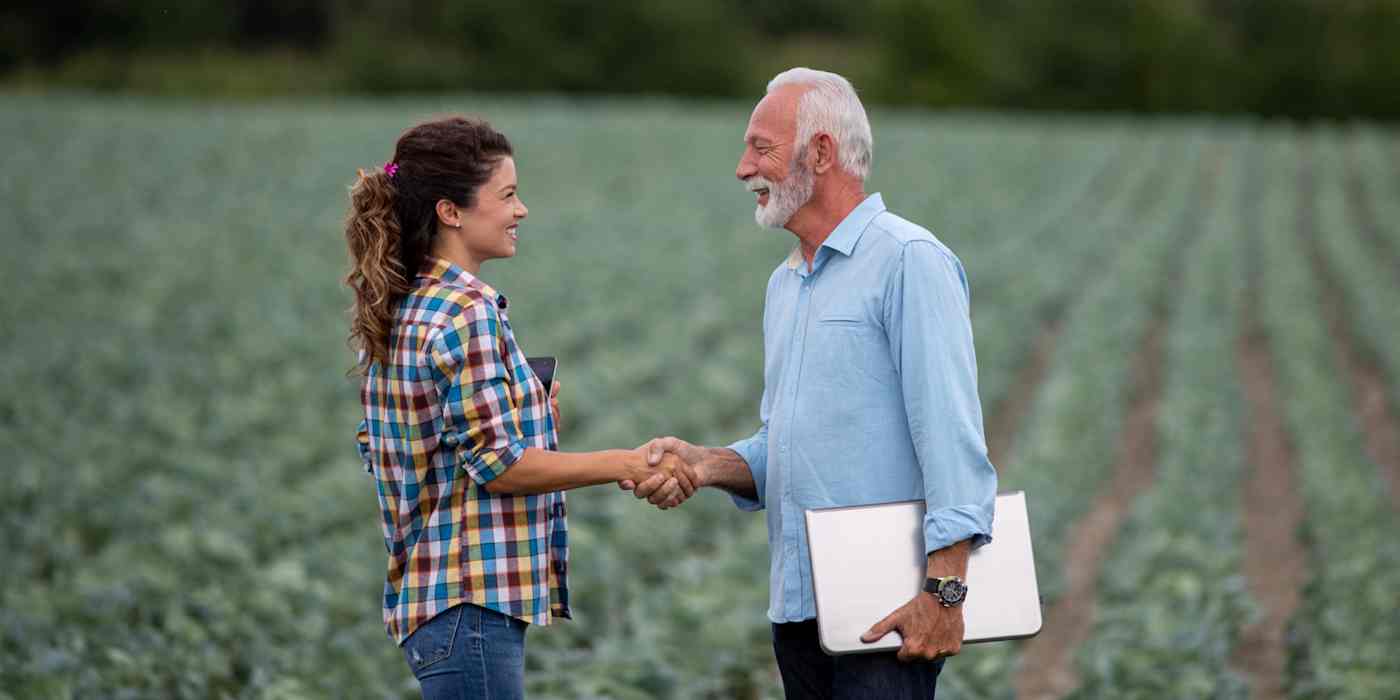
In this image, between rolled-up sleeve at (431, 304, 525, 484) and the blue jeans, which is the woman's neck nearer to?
rolled-up sleeve at (431, 304, 525, 484)

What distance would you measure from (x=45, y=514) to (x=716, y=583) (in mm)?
3234

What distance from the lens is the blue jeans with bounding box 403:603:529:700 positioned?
256cm

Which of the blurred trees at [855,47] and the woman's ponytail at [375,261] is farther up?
the blurred trees at [855,47]

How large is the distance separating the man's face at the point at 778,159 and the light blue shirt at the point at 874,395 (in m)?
0.10

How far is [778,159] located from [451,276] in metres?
0.64

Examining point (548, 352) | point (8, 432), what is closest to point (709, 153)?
point (548, 352)

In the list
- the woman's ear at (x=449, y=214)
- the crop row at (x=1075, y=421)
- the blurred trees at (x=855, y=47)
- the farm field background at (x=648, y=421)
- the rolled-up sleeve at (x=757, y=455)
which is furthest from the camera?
the blurred trees at (x=855, y=47)

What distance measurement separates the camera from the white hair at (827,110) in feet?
8.86

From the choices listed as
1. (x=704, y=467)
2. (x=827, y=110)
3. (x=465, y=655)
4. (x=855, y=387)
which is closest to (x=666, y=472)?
(x=704, y=467)

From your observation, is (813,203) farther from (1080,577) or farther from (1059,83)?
(1059,83)

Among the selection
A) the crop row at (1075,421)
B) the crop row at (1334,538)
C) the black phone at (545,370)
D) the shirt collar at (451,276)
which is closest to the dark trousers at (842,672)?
the black phone at (545,370)

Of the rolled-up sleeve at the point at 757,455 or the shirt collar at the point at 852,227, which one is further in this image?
the rolled-up sleeve at the point at 757,455

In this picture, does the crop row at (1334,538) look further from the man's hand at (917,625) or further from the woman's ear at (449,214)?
the woman's ear at (449,214)

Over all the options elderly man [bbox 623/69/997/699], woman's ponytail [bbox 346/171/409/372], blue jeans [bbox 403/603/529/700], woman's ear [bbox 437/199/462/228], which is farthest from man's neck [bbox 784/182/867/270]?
blue jeans [bbox 403/603/529/700]
